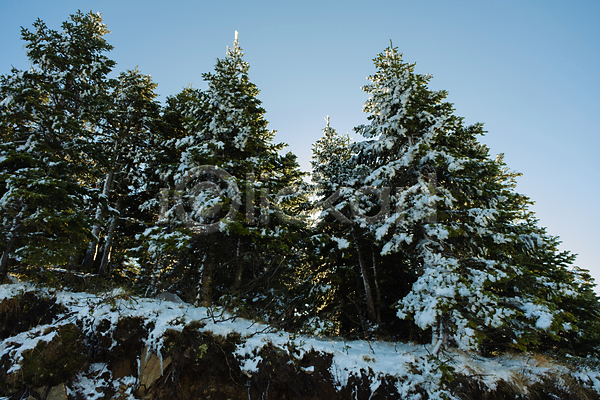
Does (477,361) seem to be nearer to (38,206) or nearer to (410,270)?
→ (410,270)

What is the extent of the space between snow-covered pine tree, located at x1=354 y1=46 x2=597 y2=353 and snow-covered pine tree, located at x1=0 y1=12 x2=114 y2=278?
10445mm

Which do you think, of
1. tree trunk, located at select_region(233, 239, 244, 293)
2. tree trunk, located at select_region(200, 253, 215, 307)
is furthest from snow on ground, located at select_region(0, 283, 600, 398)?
tree trunk, located at select_region(233, 239, 244, 293)

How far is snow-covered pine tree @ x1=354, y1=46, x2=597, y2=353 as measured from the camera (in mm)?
7020

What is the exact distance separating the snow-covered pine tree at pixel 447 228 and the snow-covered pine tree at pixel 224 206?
13.2 ft

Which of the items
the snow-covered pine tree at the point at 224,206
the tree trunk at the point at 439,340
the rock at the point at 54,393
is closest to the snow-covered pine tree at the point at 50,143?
the snow-covered pine tree at the point at 224,206

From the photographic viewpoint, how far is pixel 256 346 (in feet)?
21.7

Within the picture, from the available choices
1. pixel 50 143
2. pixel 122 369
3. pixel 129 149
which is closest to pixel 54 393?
pixel 122 369

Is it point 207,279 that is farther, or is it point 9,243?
point 207,279

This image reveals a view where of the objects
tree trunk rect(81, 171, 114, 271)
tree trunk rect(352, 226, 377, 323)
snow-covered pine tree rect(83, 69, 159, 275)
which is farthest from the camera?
snow-covered pine tree rect(83, 69, 159, 275)

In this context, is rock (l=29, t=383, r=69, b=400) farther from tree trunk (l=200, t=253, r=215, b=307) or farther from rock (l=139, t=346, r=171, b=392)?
tree trunk (l=200, t=253, r=215, b=307)

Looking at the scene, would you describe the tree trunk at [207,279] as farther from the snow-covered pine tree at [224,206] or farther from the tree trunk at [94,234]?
the tree trunk at [94,234]

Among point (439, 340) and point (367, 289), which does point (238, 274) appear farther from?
point (439, 340)

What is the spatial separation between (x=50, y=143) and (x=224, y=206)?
7599 millimetres

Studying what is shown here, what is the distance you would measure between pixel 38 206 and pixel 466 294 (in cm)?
1287
